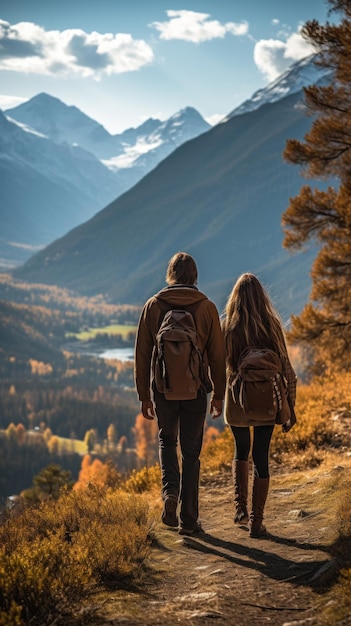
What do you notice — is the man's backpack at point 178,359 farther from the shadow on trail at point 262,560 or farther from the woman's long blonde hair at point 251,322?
the shadow on trail at point 262,560

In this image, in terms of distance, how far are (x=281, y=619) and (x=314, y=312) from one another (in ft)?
33.9

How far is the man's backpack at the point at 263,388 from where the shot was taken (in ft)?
19.3

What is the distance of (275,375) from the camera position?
19.4 ft

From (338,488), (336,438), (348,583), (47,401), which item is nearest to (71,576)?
(348,583)

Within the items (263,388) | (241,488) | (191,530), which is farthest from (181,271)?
(191,530)

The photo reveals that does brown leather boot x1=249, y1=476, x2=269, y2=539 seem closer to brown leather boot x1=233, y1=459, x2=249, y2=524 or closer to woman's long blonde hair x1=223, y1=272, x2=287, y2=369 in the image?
brown leather boot x1=233, y1=459, x2=249, y2=524

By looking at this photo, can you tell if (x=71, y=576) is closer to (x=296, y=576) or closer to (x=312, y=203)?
(x=296, y=576)

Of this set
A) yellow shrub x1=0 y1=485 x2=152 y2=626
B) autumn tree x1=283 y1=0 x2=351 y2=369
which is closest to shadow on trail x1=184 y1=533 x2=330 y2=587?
yellow shrub x1=0 y1=485 x2=152 y2=626

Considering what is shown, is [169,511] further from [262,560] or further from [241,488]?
[262,560]

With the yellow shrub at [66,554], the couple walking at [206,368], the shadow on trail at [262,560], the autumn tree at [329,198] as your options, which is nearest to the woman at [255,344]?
the couple walking at [206,368]

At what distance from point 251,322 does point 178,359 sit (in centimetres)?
78

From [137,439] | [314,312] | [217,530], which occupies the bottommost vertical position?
[137,439]

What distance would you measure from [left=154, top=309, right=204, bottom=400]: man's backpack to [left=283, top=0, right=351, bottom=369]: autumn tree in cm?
832

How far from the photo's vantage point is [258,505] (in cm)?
610
